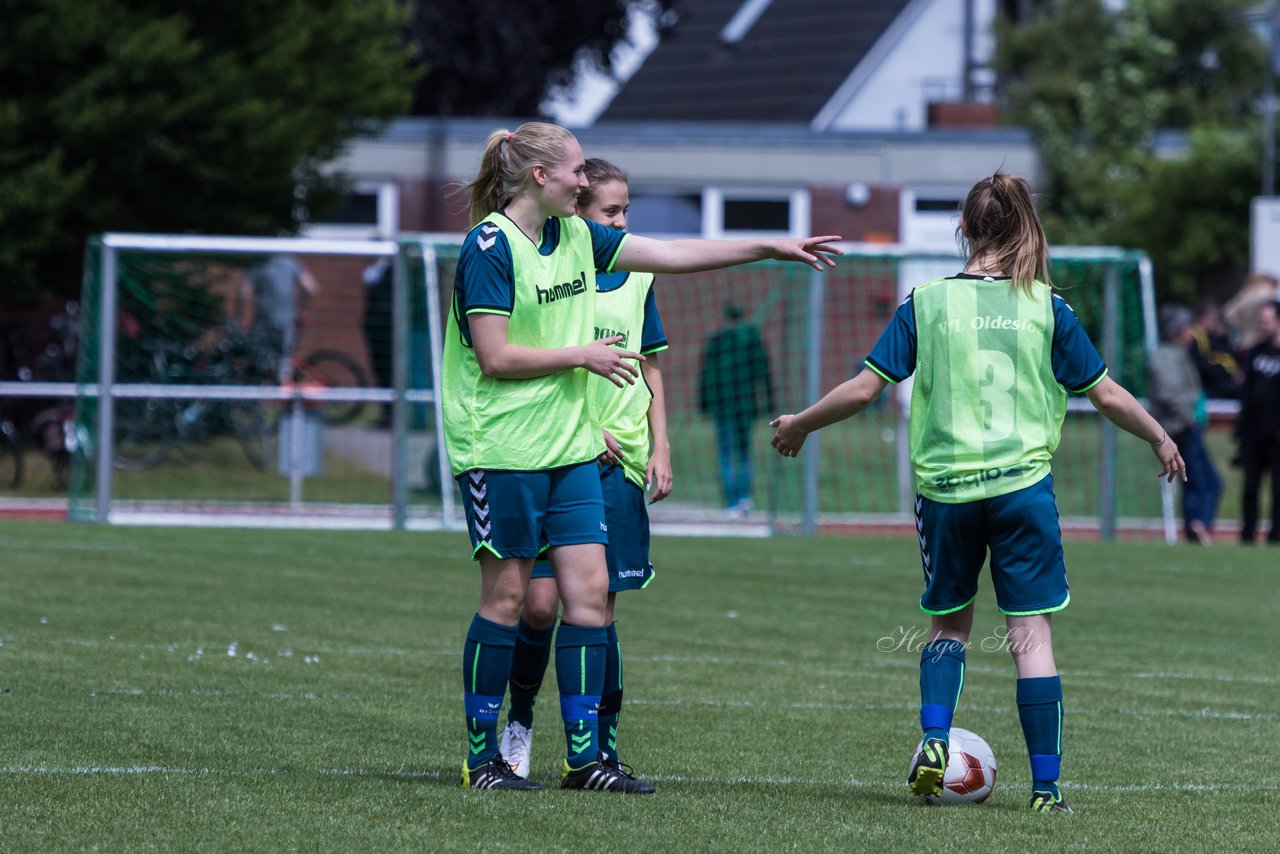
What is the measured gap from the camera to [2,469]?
18438 millimetres

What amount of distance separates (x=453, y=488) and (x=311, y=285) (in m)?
3.21

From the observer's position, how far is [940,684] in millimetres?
5449

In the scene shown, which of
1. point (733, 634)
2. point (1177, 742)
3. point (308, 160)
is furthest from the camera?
point (308, 160)

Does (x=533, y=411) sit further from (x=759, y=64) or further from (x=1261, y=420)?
(x=759, y=64)

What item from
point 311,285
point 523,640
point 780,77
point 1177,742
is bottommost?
point 1177,742

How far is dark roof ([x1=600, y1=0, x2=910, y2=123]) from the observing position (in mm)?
41375

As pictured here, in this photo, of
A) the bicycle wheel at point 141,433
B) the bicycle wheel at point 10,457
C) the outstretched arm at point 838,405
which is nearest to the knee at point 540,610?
the outstretched arm at point 838,405

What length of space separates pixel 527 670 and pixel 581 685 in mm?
268

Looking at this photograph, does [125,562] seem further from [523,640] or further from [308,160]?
[308,160]

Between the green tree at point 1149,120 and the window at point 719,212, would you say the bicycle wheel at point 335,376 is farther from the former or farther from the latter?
the green tree at point 1149,120

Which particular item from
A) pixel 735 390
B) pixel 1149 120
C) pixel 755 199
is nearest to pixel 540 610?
pixel 735 390

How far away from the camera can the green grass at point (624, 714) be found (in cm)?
492

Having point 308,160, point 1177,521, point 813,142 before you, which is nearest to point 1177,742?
point 1177,521

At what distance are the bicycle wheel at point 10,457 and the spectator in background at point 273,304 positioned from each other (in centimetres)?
237
